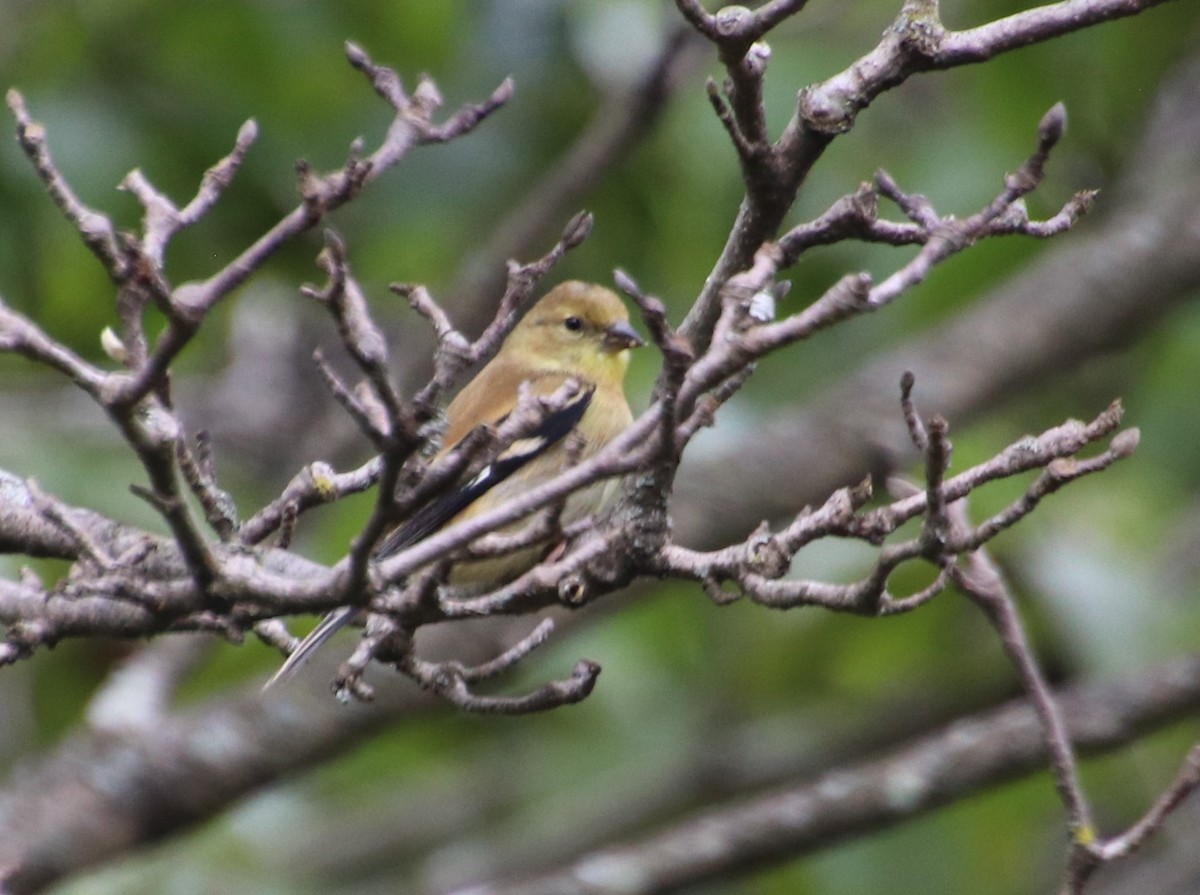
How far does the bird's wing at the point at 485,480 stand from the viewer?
420 cm

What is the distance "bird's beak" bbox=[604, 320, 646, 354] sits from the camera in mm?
5445

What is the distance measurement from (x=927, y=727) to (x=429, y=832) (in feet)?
7.94

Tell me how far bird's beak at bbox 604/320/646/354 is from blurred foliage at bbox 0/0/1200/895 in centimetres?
22

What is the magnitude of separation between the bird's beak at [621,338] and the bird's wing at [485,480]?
1.62 feet

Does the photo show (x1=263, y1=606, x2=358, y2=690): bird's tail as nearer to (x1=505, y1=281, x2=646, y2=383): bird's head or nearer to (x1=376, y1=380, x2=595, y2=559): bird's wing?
(x1=376, y1=380, x2=595, y2=559): bird's wing

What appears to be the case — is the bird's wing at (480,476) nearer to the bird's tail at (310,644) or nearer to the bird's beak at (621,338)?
the bird's tail at (310,644)

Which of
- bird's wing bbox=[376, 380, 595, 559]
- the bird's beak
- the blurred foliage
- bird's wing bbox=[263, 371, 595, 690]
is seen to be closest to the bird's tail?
bird's wing bbox=[263, 371, 595, 690]

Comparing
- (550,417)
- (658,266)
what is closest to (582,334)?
(658,266)

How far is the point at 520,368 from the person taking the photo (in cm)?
566

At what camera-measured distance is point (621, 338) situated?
219 inches

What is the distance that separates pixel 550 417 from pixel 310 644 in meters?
0.87

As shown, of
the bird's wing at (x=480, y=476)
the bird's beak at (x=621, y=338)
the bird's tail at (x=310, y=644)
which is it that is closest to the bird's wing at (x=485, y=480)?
the bird's wing at (x=480, y=476)

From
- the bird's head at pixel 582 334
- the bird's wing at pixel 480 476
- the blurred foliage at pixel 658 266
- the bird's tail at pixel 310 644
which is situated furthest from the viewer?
the bird's head at pixel 582 334

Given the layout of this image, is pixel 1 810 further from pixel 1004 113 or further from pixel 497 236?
pixel 1004 113
